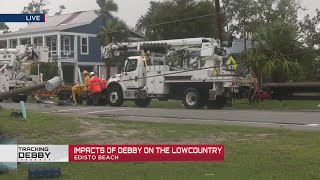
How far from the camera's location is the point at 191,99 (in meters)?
24.3

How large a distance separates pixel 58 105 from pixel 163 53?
19.1 ft

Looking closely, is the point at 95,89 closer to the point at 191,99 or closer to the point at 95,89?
the point at 95,89

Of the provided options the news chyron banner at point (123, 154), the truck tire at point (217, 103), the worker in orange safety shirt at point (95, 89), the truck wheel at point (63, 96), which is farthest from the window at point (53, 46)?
the news chyron banner at point (123, 154)

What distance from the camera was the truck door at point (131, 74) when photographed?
2627 centimetres

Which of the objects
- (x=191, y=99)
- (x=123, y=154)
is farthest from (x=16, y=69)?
(x=123, y=154)

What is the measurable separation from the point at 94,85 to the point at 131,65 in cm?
213

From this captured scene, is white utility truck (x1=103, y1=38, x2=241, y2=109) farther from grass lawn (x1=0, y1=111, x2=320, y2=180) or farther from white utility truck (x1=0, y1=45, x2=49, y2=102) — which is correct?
grass lawn (x1=0, y1=111, x2=320, y2=180)

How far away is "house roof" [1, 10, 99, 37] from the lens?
47.6m

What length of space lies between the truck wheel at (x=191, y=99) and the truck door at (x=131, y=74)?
9.78 feet

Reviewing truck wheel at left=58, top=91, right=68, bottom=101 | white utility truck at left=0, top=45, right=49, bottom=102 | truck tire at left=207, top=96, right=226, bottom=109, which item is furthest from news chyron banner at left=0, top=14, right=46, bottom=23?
white utility truck at left=0, top=45, right=49, bottom=102

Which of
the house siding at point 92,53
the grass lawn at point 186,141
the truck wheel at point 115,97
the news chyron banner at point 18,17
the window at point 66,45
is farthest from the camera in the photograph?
the house siding at point 92,53

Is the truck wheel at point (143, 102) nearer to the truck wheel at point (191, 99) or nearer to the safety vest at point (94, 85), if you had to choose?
the safety vest at point (94, 85)

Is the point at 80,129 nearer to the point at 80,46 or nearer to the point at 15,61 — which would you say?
the point at 15,61

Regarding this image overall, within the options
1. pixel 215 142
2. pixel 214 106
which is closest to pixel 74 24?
pixel 214 106
